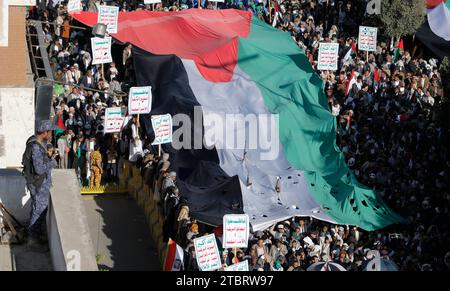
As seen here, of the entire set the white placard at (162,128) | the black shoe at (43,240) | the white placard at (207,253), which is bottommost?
the white placard at (162,128)

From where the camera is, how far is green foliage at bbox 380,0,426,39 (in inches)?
1469

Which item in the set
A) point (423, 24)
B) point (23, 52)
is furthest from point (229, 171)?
point (423, 24)

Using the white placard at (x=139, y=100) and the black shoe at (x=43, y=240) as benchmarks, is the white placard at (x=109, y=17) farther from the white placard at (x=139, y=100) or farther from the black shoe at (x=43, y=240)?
the black shoe at (x=43, y=240)

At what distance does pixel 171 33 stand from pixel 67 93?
477cm

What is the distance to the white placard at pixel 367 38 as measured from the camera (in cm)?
3541

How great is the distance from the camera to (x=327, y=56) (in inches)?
1330

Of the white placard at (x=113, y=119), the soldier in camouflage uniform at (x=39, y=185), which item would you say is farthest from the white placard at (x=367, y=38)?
the soldier in camouflage uniform at (x=39, y=185)

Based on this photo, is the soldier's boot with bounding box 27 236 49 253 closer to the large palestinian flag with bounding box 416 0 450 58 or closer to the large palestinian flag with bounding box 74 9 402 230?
the large palestinian flag with bounding box 74 9 402 230

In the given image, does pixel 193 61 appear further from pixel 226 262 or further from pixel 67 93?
pixel 226 262

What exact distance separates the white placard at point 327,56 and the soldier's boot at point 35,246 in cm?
2041

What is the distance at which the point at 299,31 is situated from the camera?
120ft

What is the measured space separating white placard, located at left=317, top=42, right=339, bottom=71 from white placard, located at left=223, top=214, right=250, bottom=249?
43.0 feet

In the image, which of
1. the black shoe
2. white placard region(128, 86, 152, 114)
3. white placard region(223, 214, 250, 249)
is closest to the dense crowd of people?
white placard region(128, 86, 152, 114)
